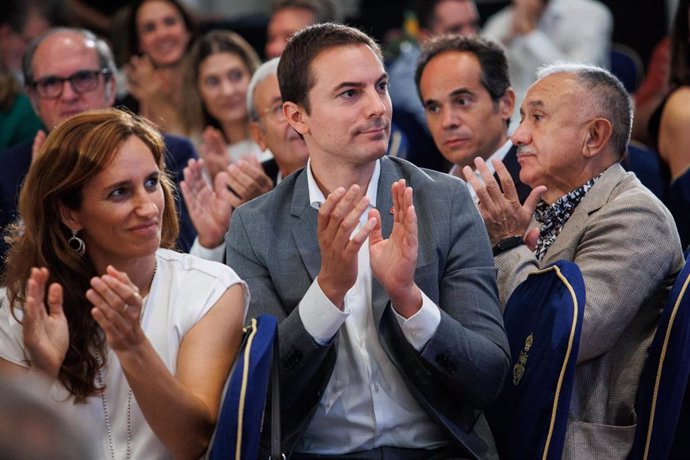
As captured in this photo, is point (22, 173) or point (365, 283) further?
point (22, 173)

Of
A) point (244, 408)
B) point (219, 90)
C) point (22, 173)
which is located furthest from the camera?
A: point (219, 90)

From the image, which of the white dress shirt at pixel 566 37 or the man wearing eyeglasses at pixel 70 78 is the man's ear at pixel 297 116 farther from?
the white dress shirt at pixel 566 37

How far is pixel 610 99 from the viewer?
2.75 metres

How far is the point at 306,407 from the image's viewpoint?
7.44 feet

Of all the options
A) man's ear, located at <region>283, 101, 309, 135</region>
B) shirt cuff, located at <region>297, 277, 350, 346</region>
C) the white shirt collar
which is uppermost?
man's ear, located at <region>283, 101, 309, 135</region>

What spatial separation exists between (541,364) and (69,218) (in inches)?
42.8

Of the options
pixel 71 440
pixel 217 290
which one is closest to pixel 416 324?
pixel 217 290

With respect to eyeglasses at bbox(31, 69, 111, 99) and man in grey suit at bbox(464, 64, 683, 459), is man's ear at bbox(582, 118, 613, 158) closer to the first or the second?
man in grey suit at bbox(464, 64, 683, 459)

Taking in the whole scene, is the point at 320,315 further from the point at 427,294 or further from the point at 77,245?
the point at 77,245

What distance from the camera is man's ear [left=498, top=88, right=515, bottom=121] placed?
3.45 m

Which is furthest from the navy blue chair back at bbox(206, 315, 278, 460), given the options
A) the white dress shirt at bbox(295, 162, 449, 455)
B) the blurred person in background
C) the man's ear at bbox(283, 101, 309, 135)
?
the blurred person in background

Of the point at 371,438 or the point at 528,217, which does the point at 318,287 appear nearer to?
the point at 371,438

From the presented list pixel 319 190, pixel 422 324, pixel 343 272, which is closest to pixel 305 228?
pixel 319 190

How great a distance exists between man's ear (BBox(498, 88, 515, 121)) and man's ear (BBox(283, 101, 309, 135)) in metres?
1.07
